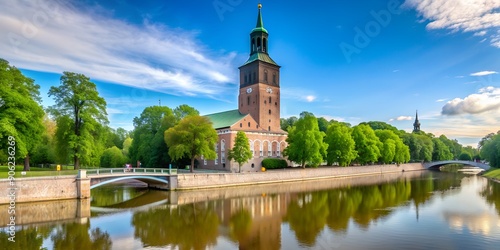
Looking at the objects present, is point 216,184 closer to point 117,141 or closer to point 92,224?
point 92,224

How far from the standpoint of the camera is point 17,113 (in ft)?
90.9

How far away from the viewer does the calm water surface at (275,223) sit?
15742mm

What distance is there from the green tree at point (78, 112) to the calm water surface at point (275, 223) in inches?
232

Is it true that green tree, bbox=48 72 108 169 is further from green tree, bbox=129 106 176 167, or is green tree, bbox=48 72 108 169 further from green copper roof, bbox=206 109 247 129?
green copper roof, bbox=206 109 247 129

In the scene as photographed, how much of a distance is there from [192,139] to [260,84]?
18289mm

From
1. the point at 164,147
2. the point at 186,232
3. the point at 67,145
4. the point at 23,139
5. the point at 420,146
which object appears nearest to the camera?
the point at 186,232

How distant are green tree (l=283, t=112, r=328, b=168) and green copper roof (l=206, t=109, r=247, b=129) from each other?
9.62 m

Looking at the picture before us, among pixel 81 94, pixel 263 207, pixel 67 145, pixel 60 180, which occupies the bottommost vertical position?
pixel 263 207

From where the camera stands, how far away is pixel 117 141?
262 ft

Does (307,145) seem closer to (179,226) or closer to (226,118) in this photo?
(226,118)

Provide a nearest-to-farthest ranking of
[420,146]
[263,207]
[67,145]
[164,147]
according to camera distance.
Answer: [263,207]
[67,145]
[164,147]
[420,146]

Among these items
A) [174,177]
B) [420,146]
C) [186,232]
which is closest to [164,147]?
[174,177]

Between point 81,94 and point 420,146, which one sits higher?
point 81,94

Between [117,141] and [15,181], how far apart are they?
2267 inches
